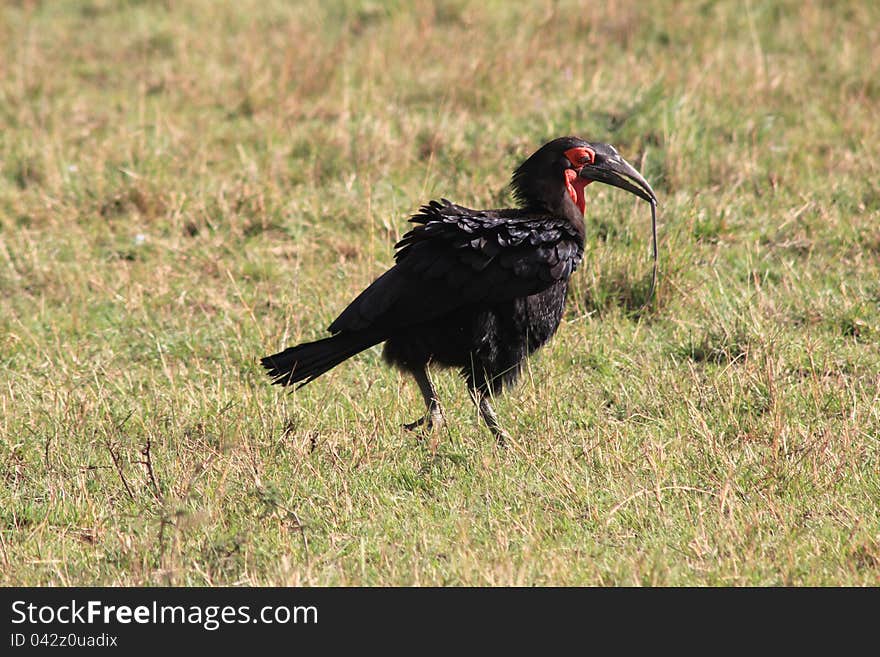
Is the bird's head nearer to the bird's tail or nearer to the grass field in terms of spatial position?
the grass field

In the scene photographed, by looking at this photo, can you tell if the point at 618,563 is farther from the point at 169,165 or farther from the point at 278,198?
the point at 169,165

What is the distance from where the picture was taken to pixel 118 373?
5.70 metres

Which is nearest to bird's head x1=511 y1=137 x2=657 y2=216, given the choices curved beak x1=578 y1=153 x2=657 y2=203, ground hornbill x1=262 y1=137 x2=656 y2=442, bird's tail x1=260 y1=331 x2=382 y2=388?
curved beak x1=578 y1=153 x2=657 y2=203

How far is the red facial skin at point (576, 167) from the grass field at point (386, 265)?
817 millimetres

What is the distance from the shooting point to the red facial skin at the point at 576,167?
5.23 metres

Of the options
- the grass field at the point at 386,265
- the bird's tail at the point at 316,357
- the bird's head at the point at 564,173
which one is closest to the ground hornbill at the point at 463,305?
the bird's tail at the point at 316,357

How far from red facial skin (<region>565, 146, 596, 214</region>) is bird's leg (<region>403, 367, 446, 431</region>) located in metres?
0.99

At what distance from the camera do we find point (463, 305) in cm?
493

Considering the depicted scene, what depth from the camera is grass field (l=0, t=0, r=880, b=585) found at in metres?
4.18

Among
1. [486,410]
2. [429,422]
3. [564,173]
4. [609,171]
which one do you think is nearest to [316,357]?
[429,422]

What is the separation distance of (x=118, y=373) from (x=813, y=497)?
10.2 feet

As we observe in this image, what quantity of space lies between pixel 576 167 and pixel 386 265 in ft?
5.18

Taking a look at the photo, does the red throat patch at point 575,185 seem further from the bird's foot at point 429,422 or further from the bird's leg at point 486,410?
the bird's foot at point 429,422
